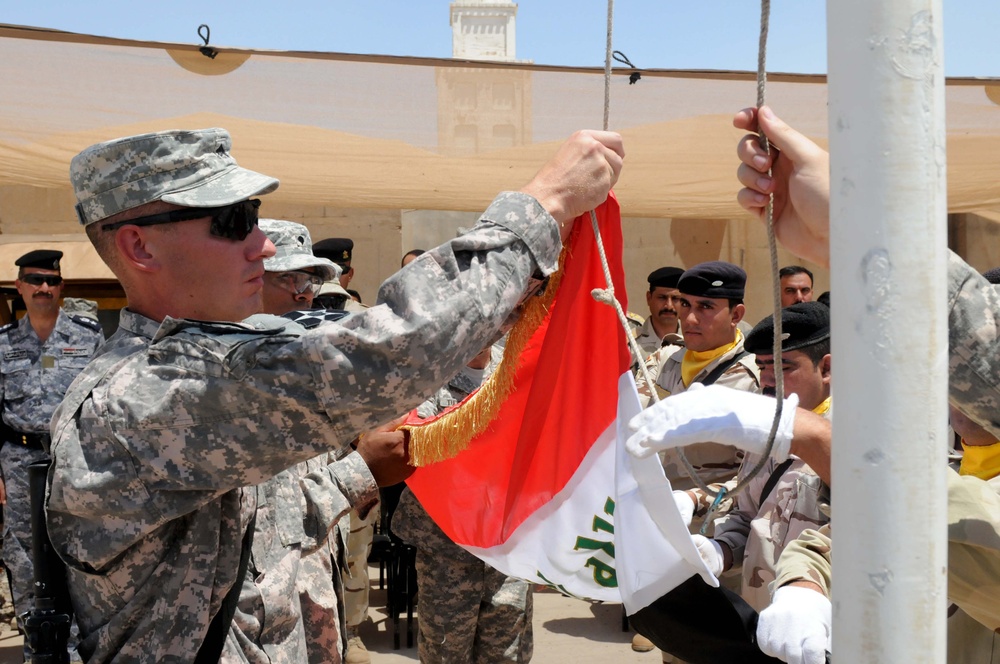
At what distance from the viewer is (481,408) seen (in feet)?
8.23

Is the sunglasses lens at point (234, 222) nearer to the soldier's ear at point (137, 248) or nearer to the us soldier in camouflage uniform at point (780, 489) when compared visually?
the soldier's ear at point (137, 248)

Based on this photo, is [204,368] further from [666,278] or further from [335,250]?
[666,278]

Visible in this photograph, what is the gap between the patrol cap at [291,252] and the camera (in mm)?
3496

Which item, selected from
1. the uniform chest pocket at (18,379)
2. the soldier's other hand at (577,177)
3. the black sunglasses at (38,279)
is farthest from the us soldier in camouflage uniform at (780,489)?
the black sunglasses at (38,279)

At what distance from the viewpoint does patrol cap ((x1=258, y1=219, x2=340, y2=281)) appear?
3.50 meters

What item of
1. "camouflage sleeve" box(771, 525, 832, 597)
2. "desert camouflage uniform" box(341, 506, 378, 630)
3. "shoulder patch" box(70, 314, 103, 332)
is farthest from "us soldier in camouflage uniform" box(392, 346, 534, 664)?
"shoulder patch" box(70, 314, 103, 332)

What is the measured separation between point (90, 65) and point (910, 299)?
4437mm

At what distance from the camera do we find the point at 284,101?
16.1 feet

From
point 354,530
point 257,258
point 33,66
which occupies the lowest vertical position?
point 354,530

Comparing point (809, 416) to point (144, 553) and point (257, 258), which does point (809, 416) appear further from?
point (144, 553)

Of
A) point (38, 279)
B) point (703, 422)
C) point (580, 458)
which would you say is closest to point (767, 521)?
point (580, 458)

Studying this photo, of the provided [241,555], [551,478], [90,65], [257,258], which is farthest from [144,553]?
[90,65]

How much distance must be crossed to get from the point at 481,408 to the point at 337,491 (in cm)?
53

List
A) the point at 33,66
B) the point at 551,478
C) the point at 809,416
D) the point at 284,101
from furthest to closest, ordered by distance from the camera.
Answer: the point at 284,101
the point at 33,66
the point at 551,478
the point at 809,416
